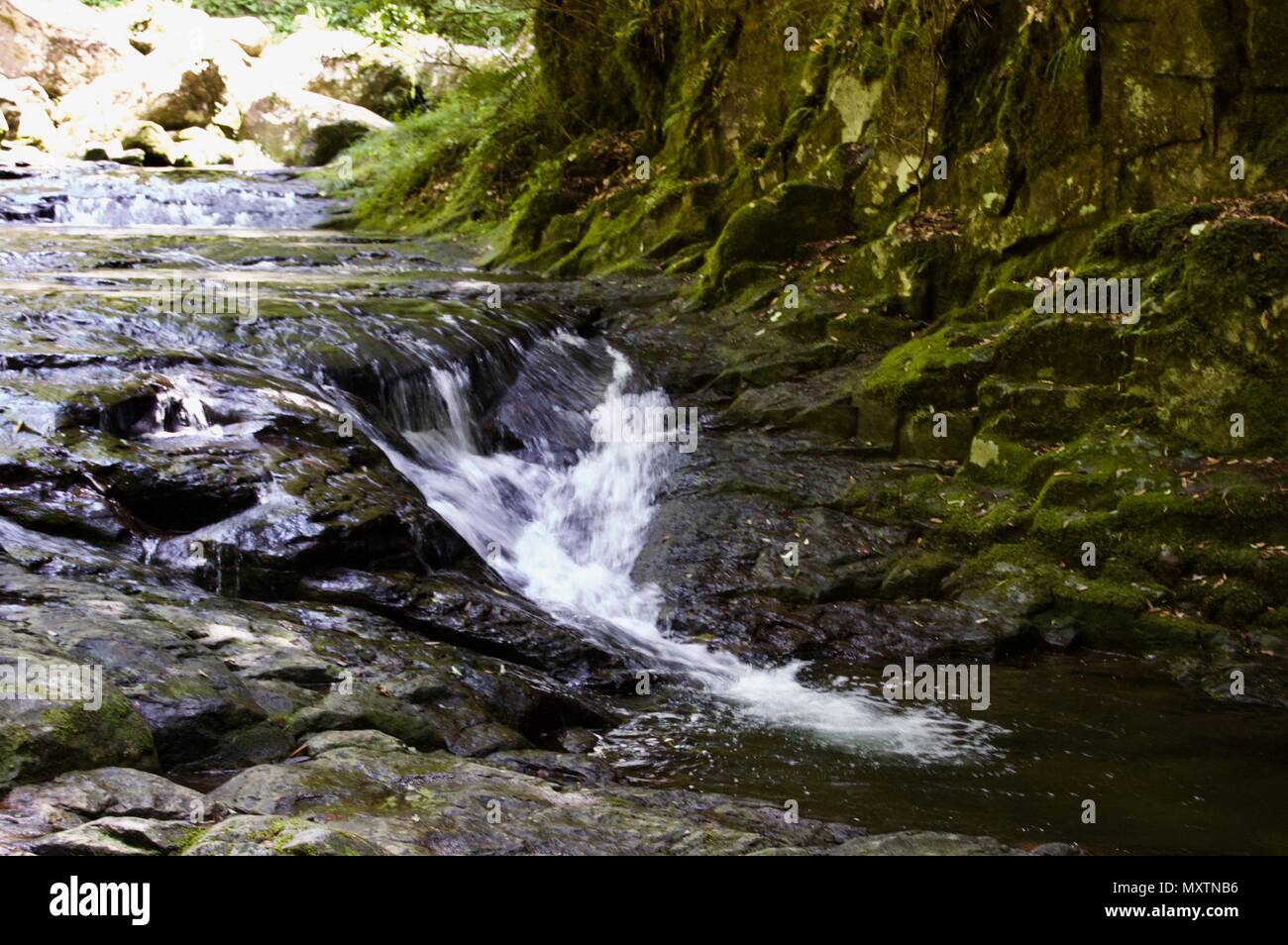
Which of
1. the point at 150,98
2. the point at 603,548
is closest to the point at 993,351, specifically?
the point at 603,548

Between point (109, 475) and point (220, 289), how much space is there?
4510 millimetres

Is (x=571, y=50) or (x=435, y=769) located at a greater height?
(x=571, y=50)

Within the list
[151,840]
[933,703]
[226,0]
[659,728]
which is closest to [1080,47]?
[933,703]

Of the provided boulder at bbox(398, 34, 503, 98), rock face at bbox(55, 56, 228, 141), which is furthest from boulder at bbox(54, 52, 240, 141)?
boulder at bbox(398, 34, 503, 98)

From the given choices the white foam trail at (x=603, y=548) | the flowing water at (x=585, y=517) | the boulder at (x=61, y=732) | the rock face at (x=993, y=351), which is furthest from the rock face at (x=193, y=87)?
the boulder at (x=61, y=732)

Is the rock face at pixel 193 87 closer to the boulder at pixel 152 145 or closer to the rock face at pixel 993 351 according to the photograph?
the boulder at pixel 152 145

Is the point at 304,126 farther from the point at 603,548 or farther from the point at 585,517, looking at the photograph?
the point at 603,548

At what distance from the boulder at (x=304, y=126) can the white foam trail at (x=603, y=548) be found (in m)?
16.5

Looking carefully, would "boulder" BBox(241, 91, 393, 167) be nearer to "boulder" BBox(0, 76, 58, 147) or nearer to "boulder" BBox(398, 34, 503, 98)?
"boulder" BBox(398, 34, 503, 98)

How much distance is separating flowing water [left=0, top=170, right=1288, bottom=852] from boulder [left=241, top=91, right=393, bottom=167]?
11245mm

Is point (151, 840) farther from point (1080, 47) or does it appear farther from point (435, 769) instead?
point (1080, 47)

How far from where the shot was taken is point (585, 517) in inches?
330

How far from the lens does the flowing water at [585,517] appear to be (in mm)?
4848

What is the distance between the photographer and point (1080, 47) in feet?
27.7
